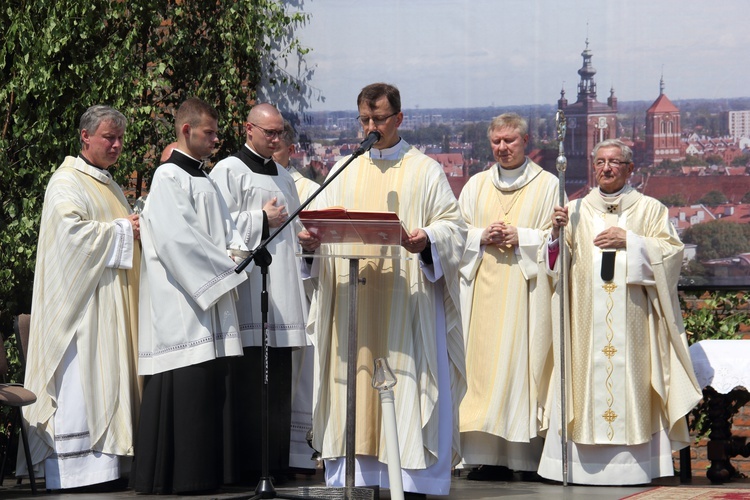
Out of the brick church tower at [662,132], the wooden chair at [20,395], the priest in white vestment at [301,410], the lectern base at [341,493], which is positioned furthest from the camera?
the brick church tower at [662,132]

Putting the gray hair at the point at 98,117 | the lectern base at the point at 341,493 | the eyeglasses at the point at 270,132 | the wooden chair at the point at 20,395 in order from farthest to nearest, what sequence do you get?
the eyeglasses at the point at 270,132 → the gray hair at the point at 98,117 → the wooden chair at the point at 20,395 → the lectern base at the point at 341,493

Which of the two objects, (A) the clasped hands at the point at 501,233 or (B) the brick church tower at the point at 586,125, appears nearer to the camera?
(A) the clasped hands at the point at 501,233

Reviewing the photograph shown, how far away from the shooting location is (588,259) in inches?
323

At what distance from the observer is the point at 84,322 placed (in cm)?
757

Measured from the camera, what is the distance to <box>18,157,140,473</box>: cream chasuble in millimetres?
7492

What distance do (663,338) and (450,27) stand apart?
11.5 feet

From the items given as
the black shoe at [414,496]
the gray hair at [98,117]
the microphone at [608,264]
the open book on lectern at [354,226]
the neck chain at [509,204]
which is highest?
the gray hair at [98,117]

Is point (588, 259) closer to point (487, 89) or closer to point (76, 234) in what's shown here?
point (487, 89)

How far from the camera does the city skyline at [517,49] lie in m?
9.85

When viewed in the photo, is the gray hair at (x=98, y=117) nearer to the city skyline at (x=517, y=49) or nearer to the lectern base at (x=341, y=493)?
the lectern base at (x=341, y=493)

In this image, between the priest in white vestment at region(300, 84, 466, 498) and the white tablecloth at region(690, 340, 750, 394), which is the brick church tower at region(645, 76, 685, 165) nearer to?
the white tablecloth at region(690, 340, 750, 394)

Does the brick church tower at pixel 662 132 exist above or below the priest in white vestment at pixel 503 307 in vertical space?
above

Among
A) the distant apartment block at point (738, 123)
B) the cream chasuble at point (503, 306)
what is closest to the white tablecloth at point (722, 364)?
the cream chasuble at point (503, 306)

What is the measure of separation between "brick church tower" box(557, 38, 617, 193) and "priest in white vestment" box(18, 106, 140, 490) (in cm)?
381
